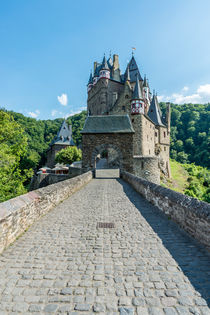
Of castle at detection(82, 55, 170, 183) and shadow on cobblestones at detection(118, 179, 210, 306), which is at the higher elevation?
castle at detection(82, 55, 170, 183)

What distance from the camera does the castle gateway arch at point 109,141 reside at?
1848 cm

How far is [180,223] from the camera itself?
4418 millimetres

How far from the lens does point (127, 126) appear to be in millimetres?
19188

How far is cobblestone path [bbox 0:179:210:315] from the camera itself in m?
1.97

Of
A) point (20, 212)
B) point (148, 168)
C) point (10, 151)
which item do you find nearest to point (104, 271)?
point (20, 212)

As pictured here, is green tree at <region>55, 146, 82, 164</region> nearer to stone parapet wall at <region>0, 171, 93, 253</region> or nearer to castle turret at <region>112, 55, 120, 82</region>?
castle turret at <region>112, 55, 120, 82</region>

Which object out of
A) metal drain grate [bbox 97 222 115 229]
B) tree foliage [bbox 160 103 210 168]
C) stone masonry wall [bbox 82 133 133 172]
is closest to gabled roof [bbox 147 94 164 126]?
stone masonry wall [bbox 82 133 133 172]

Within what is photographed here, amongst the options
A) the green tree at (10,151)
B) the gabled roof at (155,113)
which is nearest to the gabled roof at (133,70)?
the gabled roof at (155,113)

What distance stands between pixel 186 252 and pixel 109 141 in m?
15.9

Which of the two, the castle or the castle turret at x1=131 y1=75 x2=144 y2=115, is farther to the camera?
the castle turret at x1=131 y1=75 x2=144 y2=115

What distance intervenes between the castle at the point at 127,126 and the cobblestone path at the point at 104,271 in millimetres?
14490

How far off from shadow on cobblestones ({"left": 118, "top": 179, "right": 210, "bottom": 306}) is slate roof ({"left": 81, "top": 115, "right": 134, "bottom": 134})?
14.3 m

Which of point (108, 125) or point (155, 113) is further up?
point (155, 113)

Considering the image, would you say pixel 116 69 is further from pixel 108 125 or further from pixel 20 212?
pixel 20 212
